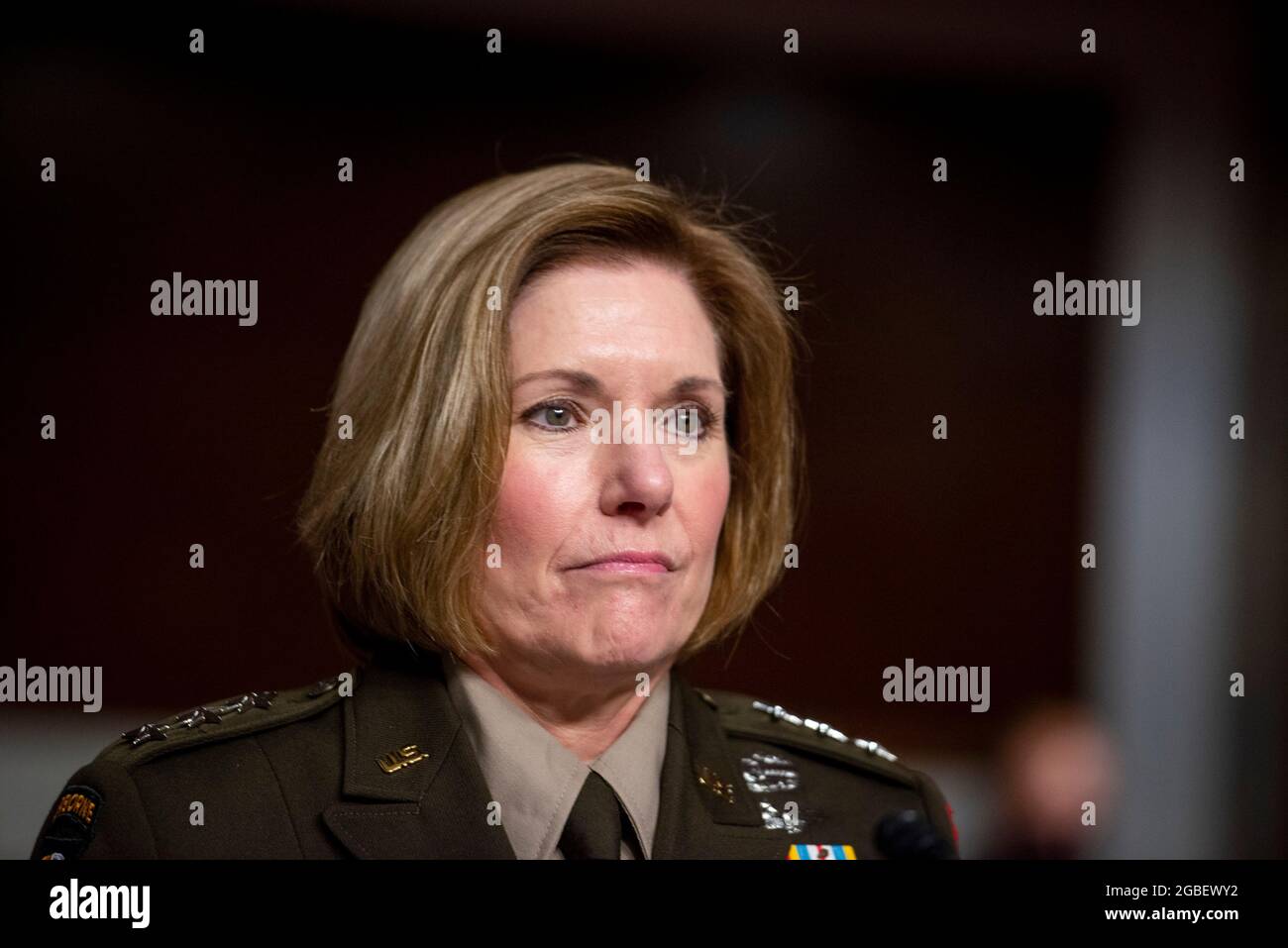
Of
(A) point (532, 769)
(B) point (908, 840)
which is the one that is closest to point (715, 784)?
(A) point (532, 769)

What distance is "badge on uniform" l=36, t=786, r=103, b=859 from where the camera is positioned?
4.83 ft

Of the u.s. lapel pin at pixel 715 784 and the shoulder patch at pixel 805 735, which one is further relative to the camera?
the shoulder patch at pixel 805 735

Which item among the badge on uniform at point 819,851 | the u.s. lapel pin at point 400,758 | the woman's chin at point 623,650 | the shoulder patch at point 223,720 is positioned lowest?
the badge on uniform at point 819,851

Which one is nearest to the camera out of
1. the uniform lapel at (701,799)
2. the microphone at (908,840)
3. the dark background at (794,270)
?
the microphone at (908,840)

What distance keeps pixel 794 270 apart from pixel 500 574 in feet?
2.44

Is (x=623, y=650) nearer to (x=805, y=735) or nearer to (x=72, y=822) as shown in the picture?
(x=805, y=735)

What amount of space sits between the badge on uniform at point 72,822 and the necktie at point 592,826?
1.76 feet

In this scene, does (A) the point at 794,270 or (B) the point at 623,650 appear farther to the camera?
(A) the point at 794,270

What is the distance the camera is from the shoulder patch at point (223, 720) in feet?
4.94

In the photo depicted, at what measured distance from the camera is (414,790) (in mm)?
1526

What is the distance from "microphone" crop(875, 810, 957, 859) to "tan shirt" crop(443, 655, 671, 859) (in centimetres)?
33

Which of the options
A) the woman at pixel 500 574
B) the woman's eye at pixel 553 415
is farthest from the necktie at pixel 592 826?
the woman's eye at pixel 553 415

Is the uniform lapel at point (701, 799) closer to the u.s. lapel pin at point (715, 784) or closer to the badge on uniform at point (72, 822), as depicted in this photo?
the u.s. lapel pin at point (715, 784)

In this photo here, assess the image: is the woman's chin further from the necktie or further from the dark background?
the dark background
